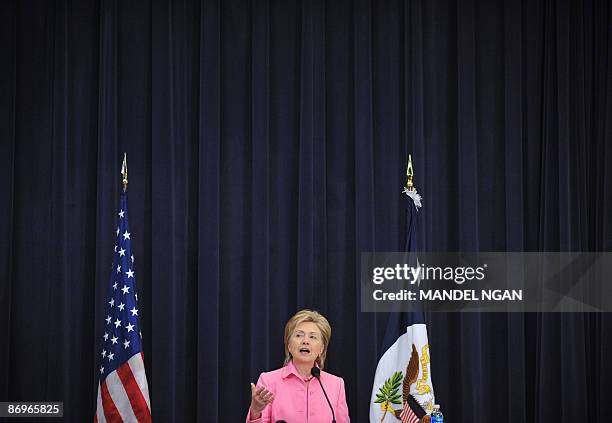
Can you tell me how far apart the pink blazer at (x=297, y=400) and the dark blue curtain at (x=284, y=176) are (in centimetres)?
80

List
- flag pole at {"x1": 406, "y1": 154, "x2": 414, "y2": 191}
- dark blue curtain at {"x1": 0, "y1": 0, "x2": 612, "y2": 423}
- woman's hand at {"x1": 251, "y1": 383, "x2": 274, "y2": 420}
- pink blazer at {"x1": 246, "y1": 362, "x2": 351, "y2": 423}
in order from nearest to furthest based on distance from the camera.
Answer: woman's hand at {"x1": 251, "y1": 383, "x2": 274, "y2": 420} → pink blazer at {"x1": 246, "y1": 362, "x2": 351, "y2": 423} → flag pole at {"x1": 406, "y1": 154, "x2": 414, "y2": 191} → dark blue curtain at {"x1": 0, "y1": 0, "x2": 612, "y2": 423}

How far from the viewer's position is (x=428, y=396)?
4.27 m

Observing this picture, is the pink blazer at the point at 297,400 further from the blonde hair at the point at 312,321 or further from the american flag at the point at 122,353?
the american flag at the point at 122,353

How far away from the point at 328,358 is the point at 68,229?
5.96 feet

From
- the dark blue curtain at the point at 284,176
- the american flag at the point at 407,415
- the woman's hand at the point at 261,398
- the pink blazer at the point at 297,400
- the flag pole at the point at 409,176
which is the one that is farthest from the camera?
the dark blue curtain at the point at 284,176

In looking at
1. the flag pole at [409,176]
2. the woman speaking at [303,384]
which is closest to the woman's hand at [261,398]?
the woman speaking at [303,384]

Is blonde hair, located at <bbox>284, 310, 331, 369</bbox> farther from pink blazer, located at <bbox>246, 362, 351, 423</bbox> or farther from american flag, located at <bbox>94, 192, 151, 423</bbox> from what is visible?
american flag, located at <bbox>94, 192, 151, 423</bbox>

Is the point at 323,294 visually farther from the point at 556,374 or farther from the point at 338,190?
the point at 556,374

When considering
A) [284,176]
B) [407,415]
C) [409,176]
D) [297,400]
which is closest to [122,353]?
[297,400]

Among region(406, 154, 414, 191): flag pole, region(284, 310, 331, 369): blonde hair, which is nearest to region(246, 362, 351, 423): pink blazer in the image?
region(284, 310, 331, 369): blonde hair

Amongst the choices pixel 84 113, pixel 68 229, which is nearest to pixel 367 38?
pixel 84 113

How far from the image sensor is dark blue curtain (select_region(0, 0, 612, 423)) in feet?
15.2

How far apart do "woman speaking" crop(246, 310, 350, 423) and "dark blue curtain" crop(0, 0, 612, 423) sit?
0.74m

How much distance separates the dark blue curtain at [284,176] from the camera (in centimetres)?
464
